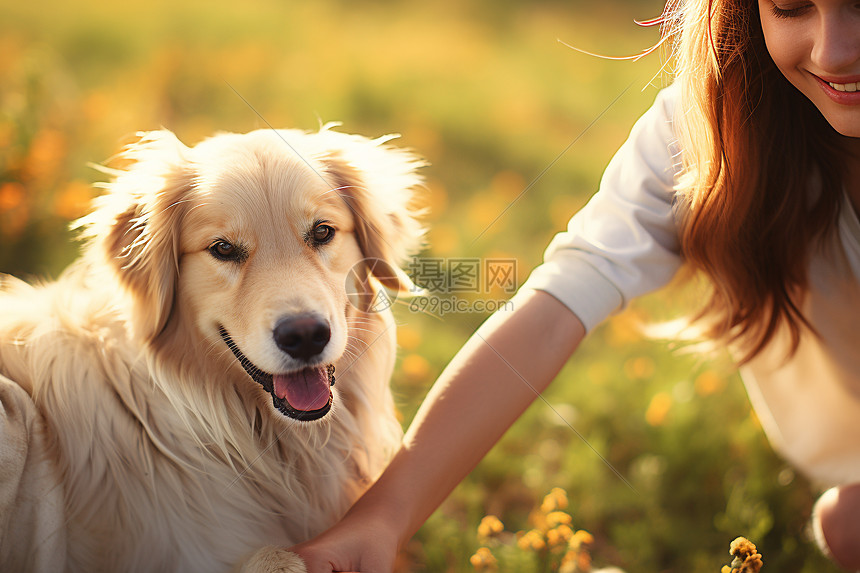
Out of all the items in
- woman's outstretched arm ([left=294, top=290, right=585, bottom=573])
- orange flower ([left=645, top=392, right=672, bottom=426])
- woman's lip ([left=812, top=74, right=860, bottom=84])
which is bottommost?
orange flower ([left=645, top=392, right=672, bottom=426])

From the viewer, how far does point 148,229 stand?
1738 mm

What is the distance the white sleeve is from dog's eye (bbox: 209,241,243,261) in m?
0.82

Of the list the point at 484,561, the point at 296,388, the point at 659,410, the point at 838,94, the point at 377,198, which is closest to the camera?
the point at 838,94

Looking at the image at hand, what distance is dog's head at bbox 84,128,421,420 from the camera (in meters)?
1.66

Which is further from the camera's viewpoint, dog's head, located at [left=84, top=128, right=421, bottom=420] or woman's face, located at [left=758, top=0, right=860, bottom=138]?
dog's head, located at [left=84, top=128, right=421, bottom=420]

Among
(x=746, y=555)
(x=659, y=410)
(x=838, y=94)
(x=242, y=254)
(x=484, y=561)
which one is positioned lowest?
(x=659, y=410)

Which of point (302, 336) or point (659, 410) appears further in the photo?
point (659, 410)

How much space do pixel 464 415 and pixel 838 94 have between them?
1.21 metres

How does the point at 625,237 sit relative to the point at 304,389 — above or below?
above

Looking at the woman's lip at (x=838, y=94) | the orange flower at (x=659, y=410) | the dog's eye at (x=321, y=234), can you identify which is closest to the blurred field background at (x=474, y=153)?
the orange flower at (x=659, y=410)

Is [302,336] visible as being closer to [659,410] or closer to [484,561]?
[484,561]

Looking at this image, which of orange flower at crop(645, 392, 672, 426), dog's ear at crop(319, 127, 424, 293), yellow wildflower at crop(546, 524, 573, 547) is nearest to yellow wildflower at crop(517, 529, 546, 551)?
yellow wildflower at crop(546, 524, 573, 547)

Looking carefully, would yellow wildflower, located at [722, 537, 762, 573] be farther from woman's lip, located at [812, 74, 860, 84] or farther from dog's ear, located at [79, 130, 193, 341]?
dog's ear, located at [79, 130, 193, 341]

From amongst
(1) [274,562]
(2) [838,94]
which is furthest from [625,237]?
(1) [274,562]
